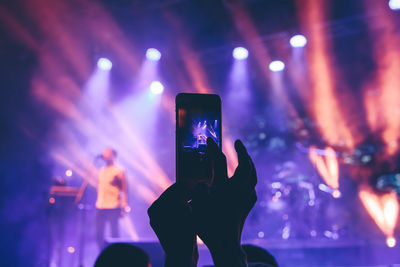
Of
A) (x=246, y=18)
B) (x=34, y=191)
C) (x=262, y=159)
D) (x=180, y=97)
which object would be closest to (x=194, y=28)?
(x=246, y=18)

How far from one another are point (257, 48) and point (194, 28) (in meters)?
1.73

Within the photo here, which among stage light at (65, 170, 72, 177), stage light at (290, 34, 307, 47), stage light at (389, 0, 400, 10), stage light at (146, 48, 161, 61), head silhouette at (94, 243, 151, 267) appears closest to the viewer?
head silhouette at (94, 243, 151, 267)

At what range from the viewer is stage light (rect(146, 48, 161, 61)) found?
8.69 meters

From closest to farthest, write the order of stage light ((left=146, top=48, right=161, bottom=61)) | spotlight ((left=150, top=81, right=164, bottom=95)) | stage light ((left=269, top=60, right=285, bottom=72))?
stage light ((left=146, top=48, right=161, bottom=61)), stage light ((left=269, top=60, right=285, bottom=72)), spotlight ((left=150, top=81, right=164, bottom=95))

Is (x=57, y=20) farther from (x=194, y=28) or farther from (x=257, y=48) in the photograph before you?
(x=257, y=48)

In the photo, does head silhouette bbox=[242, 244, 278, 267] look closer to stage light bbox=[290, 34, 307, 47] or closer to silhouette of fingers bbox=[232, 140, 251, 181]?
silhouette of fingers bbox=[232, 140, 251, 181]

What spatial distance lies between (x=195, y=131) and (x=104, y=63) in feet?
27.2

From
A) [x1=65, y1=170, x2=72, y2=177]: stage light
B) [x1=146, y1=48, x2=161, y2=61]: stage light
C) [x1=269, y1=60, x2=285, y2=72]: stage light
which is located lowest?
[x1=65, y1=170, x2=72, y2=177]: stage light

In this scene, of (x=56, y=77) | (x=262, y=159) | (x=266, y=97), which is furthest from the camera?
(x=266, y=97)

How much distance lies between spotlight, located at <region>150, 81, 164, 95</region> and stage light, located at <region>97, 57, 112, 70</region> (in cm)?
134

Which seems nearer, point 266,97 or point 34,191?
point 34,191

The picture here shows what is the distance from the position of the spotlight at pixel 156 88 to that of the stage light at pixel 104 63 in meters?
1.34

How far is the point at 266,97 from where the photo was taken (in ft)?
34.6

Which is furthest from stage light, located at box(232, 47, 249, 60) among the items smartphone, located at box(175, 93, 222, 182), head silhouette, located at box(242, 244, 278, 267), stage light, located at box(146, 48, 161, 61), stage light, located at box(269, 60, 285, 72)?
smartphone, located at box(175, 93, 222, 182)
